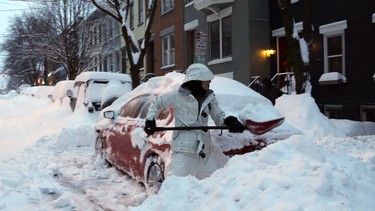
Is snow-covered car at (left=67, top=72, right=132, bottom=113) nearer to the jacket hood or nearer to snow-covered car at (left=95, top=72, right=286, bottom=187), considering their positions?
Result: snow-covered car at (left=95, top=72, right=286, bottom=187)

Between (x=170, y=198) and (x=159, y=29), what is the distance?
845 inches

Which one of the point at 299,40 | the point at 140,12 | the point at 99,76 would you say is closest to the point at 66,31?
the point at 140,12

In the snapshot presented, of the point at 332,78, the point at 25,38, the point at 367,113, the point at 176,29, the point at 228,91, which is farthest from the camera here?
the point at 25,38

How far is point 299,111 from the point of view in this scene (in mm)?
10133

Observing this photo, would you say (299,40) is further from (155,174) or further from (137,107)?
(155,174)

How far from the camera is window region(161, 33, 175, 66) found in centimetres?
2314

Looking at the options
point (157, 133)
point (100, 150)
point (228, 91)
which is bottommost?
point (100, 150)

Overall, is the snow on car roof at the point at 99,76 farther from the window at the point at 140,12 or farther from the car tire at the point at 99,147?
the window at the point at 140,12

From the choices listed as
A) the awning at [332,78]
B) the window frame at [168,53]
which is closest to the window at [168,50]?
the window frame at [168,53]

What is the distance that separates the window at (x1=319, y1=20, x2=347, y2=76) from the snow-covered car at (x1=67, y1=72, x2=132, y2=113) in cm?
657

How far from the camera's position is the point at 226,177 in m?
3.27

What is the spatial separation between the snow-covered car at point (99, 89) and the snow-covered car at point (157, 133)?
16.6 ft

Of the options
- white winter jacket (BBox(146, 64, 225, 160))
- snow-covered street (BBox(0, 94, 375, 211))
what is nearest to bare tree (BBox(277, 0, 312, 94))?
snow-covered street (BBox(0, 94, 375, 211))

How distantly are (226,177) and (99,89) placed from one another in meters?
10.8
